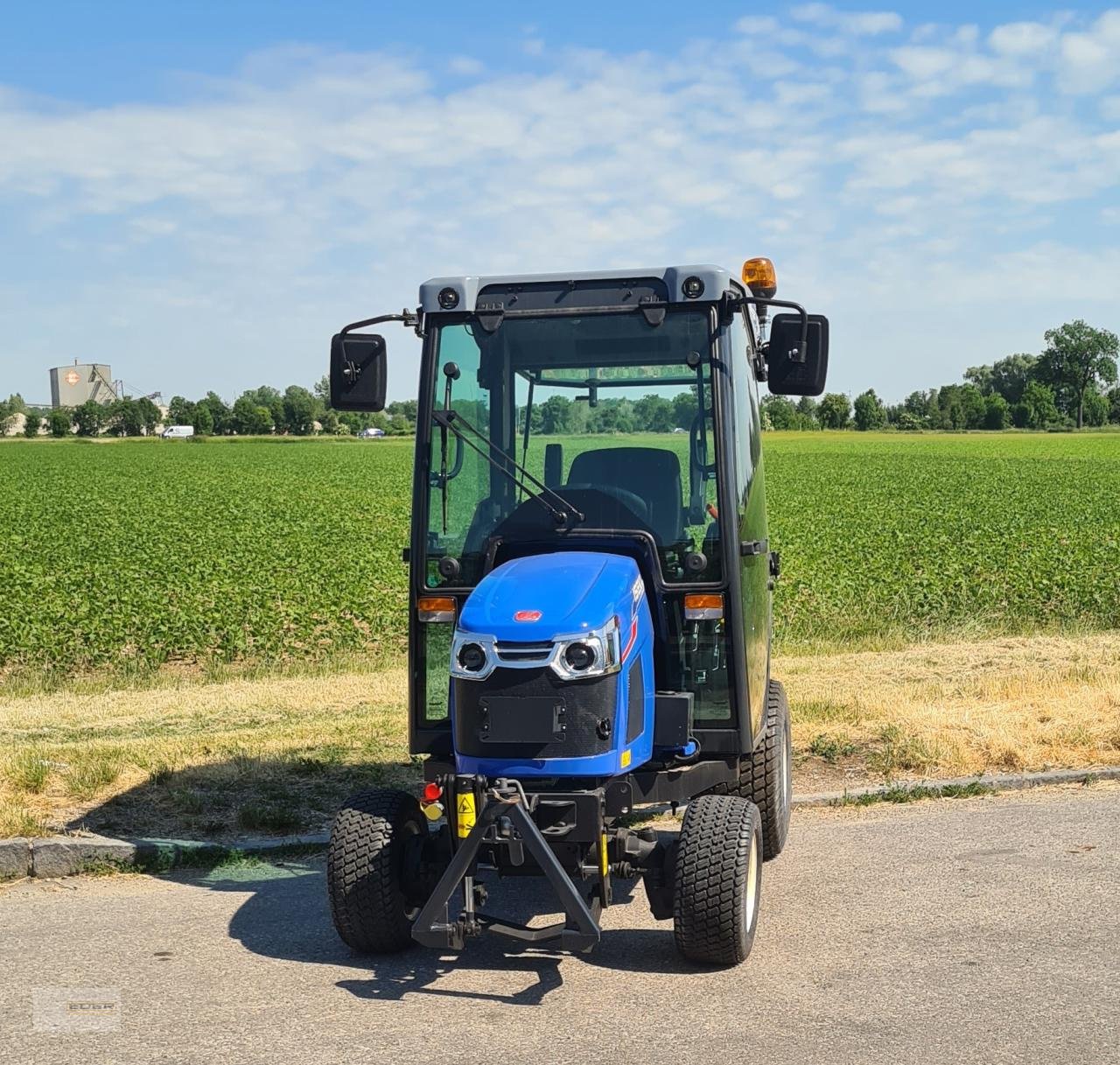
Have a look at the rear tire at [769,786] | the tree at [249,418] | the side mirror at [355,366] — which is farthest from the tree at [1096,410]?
the side mirror at [355,366]

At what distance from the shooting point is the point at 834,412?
112312 mm

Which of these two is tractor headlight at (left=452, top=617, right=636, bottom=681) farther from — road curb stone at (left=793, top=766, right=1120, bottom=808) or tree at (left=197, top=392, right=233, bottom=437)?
tree at (left=197, top=392, right=233, bottom=437)

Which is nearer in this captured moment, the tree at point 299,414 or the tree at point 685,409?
the tree at point 685,409

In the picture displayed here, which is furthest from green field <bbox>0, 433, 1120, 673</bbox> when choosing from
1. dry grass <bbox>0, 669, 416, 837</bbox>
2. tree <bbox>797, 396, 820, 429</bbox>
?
tree <bbox>797, 396, 820, 429</bbox>

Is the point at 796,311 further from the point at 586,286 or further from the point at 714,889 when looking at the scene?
the point at 714,889

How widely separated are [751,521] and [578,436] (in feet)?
2.95

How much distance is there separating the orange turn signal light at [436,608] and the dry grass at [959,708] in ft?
11.0

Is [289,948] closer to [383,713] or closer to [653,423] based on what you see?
[653,423]

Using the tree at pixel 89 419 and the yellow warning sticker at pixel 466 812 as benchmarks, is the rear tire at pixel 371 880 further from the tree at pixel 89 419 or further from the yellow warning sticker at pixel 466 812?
the tree at pixel 89 419

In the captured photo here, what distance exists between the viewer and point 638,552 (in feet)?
18.1

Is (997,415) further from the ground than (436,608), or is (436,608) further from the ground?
(997,415)

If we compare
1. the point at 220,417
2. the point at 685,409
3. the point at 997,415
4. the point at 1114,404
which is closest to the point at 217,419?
the point at 220,417

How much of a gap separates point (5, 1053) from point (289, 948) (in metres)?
1.23

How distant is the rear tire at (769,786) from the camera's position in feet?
20.3
